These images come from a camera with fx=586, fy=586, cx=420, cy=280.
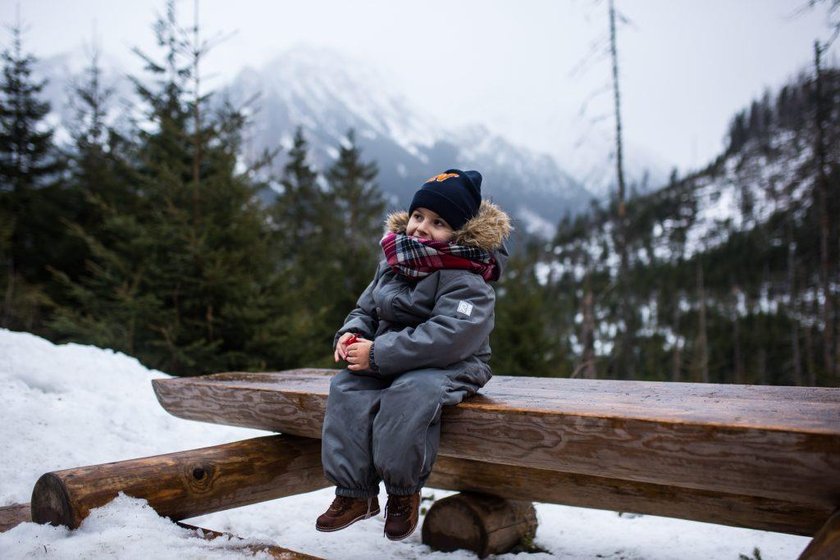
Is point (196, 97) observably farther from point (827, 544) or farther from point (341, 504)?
point (827, 544)

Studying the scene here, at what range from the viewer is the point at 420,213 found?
294cm

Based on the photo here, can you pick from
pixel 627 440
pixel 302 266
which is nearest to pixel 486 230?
pixel 627 440

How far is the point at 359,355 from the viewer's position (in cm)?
269

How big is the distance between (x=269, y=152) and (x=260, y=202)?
0.87m

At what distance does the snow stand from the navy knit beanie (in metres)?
1.78

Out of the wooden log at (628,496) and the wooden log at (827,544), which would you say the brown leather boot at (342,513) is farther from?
the wooden log at (827,544)

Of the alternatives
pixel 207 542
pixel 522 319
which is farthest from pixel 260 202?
pixel 207 542

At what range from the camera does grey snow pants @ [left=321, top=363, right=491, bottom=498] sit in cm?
247

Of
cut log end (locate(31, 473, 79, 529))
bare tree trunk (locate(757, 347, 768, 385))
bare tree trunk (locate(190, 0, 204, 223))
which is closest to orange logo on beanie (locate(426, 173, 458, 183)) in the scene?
cut log end (locate(31, 473, 79, 529))

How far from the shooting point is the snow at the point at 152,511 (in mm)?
2764

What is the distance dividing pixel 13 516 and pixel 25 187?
1562 centimetres

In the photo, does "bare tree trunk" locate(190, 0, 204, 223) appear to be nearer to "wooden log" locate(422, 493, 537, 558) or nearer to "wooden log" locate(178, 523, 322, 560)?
"wooden log" locate(422, 493, 537, 558)

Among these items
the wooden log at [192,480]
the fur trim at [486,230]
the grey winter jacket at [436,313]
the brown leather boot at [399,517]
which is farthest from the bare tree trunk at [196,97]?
the brown leather boot at [399,517]

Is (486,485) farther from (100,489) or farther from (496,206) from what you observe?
(100,489)
